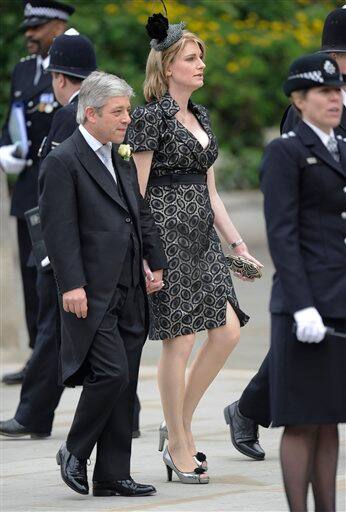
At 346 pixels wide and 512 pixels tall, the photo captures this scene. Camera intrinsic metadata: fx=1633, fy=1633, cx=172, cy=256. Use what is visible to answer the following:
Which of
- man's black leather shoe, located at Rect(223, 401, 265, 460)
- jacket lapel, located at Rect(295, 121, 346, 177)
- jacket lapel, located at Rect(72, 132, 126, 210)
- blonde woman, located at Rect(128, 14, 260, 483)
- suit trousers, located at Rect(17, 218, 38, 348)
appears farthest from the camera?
suit trousers, located at Rect(17, 218, 38, 348)

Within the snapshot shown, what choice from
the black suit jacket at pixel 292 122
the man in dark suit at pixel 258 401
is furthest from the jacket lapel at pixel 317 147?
the man in dark suit at pixel 258 401

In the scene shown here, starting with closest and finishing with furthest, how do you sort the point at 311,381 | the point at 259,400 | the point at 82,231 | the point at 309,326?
1. the point at 309,326
2. the point at 311,381
3. the point at 82,231
4. the point at 259,400

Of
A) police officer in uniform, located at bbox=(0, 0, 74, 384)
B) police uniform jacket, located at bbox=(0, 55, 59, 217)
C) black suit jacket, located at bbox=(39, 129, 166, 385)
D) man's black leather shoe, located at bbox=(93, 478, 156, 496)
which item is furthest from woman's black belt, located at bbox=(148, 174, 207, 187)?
police officer in uniform, located at bbox=(0, 0, 74, 384)

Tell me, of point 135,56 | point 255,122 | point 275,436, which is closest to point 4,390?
point 275,436

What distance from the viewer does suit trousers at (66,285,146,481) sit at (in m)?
6.54

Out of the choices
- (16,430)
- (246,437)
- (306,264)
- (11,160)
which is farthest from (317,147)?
(11,160)

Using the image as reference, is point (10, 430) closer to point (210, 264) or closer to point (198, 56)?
point (210, 264)

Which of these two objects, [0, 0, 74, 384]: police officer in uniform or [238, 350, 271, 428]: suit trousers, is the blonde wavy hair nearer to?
[238, 350, 271, 428]: suit trousers

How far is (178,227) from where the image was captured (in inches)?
274

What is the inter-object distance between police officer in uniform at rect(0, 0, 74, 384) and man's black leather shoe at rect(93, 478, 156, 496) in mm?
3215

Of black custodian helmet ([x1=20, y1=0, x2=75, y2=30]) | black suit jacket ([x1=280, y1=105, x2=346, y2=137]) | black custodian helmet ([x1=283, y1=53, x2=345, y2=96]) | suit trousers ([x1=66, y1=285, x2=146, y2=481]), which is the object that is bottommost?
suit trousers ([x1=66, y1=285, x2=146, y2=481])

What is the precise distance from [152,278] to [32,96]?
10.1ft

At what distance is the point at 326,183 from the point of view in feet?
17.8

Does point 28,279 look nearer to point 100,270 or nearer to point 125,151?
point 125,151
